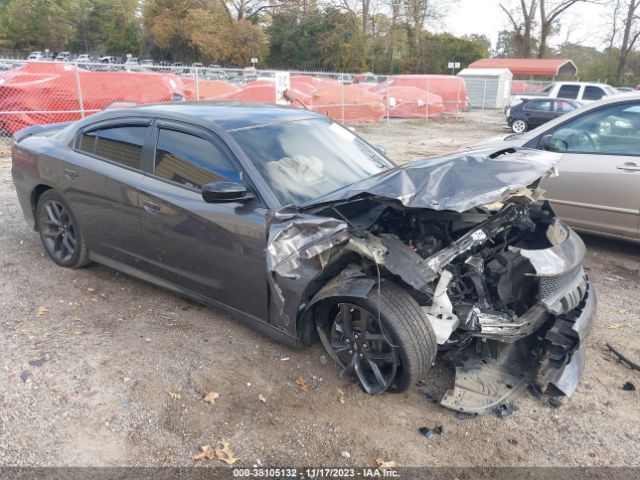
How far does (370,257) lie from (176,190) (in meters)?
1.57

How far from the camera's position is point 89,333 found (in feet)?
12.5

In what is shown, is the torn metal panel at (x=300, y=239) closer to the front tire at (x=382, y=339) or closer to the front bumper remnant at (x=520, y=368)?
the front tire at (x=382, y=339)

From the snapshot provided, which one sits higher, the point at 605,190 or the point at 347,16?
the point at 347,16

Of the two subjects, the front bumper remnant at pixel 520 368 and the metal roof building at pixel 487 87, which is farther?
the metal roof building at pixel 487 87

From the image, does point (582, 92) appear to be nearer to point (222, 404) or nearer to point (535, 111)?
point (535, 111)

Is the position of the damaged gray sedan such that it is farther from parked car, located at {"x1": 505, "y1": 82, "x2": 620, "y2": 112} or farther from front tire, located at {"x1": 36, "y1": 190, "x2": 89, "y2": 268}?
parked car, located at {"x1": 505, "y1": 82, "x2": 620, "y2": 112}

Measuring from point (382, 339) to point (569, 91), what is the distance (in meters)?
22.1

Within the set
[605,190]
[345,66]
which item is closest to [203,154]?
[605,190]

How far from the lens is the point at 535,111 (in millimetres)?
18562

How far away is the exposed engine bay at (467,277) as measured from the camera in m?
2.97

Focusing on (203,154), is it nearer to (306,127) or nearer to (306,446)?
(306,127)

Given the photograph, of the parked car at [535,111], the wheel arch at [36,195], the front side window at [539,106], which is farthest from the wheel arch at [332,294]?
→ the front side window at [539,106]

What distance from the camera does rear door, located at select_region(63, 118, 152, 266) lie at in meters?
4.05

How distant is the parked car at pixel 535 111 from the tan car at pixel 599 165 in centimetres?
1389
